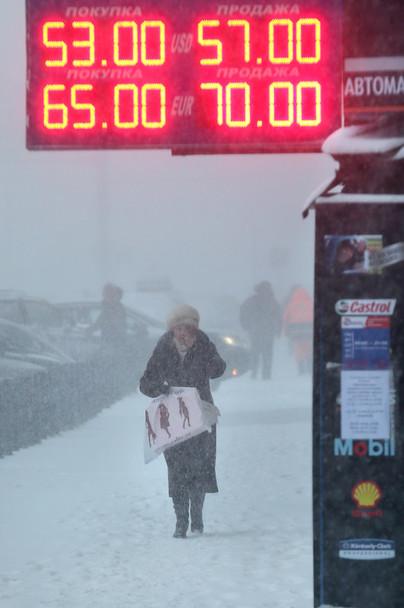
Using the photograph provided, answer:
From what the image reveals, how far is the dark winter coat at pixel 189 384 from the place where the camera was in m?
9.34

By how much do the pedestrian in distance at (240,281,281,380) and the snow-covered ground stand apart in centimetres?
865

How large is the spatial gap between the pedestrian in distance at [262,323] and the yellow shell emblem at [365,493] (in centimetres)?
1807

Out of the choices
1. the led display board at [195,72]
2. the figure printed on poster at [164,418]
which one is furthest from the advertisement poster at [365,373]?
the figure printed on poster at [164,418]

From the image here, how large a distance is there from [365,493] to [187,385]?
3.34 meters

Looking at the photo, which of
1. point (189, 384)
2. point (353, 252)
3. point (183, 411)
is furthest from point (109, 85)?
point (353, 252)

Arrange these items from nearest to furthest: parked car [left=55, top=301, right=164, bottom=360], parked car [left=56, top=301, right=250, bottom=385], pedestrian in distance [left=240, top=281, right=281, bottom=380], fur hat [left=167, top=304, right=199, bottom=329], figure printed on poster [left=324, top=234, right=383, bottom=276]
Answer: figure printed on poster [left=324, top=234, right=383, bottom=276] → fur hat [left=167, top=304, right=199, bottom=329] → parked car [left=55, top=301, right=164, bottom=360] → parked car [left=56, top=301, right=250, bottom=385] → pedestrian in distance [left=240, top=281, right=281, bottom=380]

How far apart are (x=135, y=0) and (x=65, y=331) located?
15442mm

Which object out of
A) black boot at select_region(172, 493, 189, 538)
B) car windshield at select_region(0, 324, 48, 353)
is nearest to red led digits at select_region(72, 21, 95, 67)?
black boot at select_region(172, 493, 189, 538)

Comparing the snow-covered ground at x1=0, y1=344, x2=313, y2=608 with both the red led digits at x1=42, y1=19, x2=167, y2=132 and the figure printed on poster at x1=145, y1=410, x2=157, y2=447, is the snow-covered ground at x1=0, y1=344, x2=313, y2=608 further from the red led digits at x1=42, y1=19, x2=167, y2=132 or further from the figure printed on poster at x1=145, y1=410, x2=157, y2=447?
the red led digits at x1=42, y1=19, x2=167, y2=132

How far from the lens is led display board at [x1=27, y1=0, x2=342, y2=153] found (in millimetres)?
8828

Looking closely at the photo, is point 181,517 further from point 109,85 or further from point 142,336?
point 142,336

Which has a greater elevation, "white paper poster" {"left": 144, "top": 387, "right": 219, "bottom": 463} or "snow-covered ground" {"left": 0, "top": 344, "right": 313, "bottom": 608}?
"white paper poster" {"left": 144, "top": 387, "right": 219, "bottom": 463}

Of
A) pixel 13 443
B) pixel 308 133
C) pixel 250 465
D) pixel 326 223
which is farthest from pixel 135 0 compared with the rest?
pixel 13 443

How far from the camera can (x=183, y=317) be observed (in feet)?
31.0
